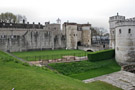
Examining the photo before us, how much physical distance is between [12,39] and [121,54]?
22930 millimetres

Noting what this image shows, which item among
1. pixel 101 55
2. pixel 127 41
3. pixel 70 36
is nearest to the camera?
pixel 127 41

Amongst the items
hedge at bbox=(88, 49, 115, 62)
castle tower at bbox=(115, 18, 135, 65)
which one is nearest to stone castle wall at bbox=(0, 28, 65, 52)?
hedge at bbox=(88, 49, 115, 62)

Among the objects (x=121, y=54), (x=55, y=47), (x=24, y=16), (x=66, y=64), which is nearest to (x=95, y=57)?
(x=121, y=54)

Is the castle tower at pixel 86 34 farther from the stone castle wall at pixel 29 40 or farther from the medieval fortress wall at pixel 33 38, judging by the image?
the stone castle wall at pixel 29 40

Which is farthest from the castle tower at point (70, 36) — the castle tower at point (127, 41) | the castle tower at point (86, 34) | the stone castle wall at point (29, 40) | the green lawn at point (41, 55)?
the castle tower at point (127, 41)

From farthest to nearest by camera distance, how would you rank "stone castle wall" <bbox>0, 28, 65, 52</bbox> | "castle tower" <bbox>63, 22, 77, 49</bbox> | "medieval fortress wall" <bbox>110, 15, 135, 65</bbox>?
1. "castle tower" <bbox>63, 22, 77, 49</bbox>
2. "stone castle wall" <bbox>0, 28, 65, 52</bbox>
3. "medieval fortress wall" <bbox>110, 15, 135, 65</bbox>

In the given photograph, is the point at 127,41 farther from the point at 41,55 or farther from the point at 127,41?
the point at 41,55

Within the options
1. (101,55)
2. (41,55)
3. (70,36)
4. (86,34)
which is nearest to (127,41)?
(101,55)

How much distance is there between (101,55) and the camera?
72.3 feet

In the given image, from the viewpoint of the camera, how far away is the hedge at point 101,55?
68.2 feet

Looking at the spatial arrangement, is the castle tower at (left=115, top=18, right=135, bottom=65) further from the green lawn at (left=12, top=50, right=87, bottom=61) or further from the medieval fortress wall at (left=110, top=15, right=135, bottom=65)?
the green lawn at (left=12, top=50, right=87, bottom=61)

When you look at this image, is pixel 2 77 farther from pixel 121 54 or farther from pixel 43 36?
pixel 43 36

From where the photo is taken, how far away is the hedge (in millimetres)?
20797

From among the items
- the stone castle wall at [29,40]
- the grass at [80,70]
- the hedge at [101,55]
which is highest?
the stone castle wall at [29,40]
